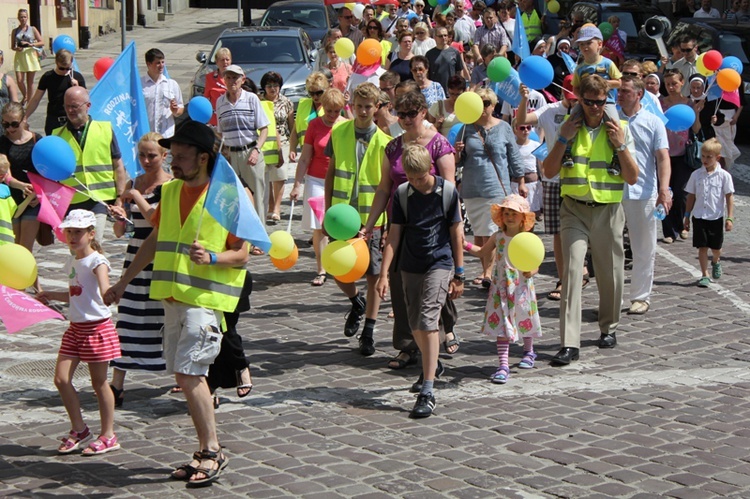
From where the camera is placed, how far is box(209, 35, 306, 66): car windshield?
1970 centimetres

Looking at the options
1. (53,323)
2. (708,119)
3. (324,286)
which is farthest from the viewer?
(708,119)

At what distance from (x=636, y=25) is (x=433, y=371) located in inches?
726

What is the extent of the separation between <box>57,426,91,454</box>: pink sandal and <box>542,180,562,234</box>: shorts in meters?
5.25

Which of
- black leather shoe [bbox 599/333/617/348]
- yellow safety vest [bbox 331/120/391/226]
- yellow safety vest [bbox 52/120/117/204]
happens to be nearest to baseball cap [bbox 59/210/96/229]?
yellow safety vest [bbox 52/120/117/204]

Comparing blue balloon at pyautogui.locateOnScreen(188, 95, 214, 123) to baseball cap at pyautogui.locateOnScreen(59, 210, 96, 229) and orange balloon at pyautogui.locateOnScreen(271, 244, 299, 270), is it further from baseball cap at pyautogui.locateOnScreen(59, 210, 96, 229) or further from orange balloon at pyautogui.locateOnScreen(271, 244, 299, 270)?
baseball cap at pyautogui.locateOnScreen(59, 210, 96, 229)

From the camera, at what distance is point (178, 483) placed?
6320 mm

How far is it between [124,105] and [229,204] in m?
3.04

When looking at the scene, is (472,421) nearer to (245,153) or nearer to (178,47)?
(245,153)

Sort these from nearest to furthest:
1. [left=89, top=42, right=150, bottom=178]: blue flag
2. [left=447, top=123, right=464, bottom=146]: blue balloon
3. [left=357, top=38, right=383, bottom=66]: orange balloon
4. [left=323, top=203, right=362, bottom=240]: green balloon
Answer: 1. [left=323, top=203, right=362, bottom=240]: green balloon
2. [left=89, top=42, right=150, bottom=178]: blue flag
3. [left=447, top=123, right=464, bottom=146]: blue balloon
4. [left=357, top=38, right=383, bottom=66]: orange balloon

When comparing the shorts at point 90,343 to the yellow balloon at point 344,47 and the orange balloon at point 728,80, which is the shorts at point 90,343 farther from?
the yellow balloon at point 344,47

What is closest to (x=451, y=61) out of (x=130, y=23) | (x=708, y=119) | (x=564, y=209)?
(x=708, y=119)

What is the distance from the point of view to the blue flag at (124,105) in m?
Result: 8.85

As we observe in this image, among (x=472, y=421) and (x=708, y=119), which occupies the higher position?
(x=708, y=119)

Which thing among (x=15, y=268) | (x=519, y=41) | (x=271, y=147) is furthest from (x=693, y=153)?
(x=15, y=268)
